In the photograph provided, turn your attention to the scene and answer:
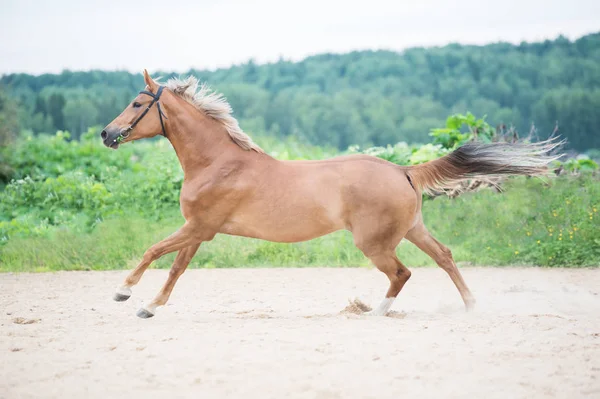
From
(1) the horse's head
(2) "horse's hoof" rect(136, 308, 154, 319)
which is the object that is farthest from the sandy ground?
(1) the horse's head

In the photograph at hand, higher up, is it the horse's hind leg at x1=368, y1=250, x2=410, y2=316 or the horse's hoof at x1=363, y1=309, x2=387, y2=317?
the horse's hind leg at x1=368, y1=250, x2=410, y2=316

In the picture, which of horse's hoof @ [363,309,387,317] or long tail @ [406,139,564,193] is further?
long tail @ [406,139,564,193]

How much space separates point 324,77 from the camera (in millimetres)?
25406

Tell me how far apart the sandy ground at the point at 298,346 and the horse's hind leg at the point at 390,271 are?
0.23 meters

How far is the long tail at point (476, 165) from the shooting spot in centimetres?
668

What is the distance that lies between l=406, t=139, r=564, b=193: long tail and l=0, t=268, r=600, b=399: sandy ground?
4.33ft


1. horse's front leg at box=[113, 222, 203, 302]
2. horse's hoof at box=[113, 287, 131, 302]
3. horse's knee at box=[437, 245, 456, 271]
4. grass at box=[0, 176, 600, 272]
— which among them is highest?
horse's front leg at box=[113, 222, 203, 302]

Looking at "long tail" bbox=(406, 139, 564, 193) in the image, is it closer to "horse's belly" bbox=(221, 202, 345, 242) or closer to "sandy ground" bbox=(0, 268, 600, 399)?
"horse's belly" bbox=(221, 202, 345, 242)

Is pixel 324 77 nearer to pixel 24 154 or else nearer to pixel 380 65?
pixel 380 65

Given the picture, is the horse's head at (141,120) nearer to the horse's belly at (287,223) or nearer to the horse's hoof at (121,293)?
the horse's belly at (287,223)

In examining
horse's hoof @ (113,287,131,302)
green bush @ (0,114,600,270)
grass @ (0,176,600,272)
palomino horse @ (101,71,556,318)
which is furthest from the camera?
green bush @ (0,114,600,270)

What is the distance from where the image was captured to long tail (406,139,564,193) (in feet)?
21.9

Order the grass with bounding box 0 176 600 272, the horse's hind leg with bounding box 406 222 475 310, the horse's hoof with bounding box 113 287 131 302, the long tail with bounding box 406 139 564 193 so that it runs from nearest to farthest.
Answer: the horse's hoof with bounding box 113 287 131 302
the long tail with bounding box 406 139 564 193
the horse's hind leg with bounding box 406 222 475 310
the grass with bounding box 0 176 600 272

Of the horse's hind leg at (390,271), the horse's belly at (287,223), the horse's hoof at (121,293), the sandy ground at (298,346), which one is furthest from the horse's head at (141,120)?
the horse's hind leg at (390,271)
